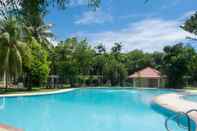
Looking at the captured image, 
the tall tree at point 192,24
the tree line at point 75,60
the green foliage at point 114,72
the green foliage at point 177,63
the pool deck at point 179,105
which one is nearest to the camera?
the pool deck at point 179,105

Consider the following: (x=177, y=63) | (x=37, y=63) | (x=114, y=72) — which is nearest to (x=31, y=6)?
(x=37, y=63)

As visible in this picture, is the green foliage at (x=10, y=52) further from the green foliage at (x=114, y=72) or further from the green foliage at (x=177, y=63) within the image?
the green foliage at (x=177, y=63)

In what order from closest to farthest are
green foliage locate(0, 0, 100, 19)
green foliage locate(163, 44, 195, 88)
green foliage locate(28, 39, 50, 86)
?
green foliage locate(0, 0, 100, 19)
green foliage locate(28, 39, 50, 86)
green foliage locate(163, 44, 195, 88)

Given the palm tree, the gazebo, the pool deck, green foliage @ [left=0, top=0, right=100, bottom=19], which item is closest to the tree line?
the palm tree

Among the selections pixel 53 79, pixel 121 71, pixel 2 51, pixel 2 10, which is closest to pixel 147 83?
pixel 121 71

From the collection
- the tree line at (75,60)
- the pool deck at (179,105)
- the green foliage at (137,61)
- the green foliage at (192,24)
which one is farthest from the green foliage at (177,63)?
the pool deck at (179,105)

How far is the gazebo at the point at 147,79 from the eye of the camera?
1577 inches

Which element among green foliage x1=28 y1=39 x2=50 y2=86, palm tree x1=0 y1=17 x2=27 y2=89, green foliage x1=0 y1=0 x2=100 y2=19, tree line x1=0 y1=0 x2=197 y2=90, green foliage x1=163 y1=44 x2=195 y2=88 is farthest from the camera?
green foliage x1=163 y1=44 x2=195 y2=88

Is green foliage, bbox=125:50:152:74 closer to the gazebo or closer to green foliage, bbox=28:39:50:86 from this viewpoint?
the gazebo

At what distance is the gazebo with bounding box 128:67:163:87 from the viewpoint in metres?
40.1

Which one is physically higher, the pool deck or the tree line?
the tree line

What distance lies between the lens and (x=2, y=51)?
2462 cm

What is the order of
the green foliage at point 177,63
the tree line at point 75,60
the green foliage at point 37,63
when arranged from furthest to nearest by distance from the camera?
the green foliage at point 177,63
the green foliage at point 37,63
the tree line at point 75,60

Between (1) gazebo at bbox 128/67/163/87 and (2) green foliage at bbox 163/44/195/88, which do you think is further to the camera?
(1) gazebo at bbox 128/67/163/87
